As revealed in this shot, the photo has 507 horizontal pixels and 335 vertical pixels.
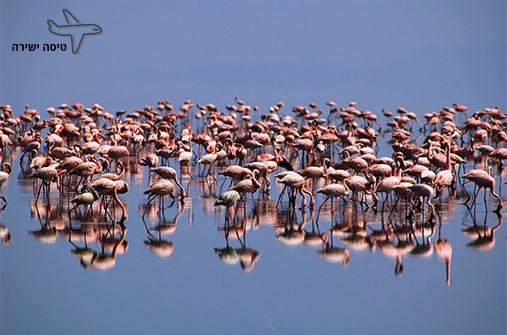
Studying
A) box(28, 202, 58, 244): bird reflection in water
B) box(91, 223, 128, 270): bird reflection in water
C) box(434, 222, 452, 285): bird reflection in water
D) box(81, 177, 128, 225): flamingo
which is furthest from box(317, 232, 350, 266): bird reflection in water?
box(28, 202, 58, 244): bird reflection in water

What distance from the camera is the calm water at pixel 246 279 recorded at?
944cm

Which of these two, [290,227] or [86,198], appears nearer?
[86,198]

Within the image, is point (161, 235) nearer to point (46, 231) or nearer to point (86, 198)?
point (86, 198)

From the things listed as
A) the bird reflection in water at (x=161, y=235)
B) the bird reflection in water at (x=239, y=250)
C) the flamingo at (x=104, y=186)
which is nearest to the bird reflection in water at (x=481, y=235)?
the bird reflection in water at (x=239, y=250)

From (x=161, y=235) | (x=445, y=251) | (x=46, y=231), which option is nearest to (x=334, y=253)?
(x=445, y=251)

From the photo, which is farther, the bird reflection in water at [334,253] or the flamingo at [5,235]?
the flamingo at [5,235]

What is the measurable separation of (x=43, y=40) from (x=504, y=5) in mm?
28889

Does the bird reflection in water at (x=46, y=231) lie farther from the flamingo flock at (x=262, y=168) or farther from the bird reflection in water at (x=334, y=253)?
the bird reflection in water at (x=334, y=253)

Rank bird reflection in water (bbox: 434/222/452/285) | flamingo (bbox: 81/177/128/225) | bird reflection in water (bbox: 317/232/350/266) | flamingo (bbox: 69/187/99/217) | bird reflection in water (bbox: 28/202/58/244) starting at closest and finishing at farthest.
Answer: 1. bird reflection in water (bbox: 434/222/452/285)
2. bird reflection in water (bbox: 317/232/350/266)
3. bird reflection in water (bbox: 28/202/58/244)
4. flamingo (bbox: 69/187/99/217)
5. flamingo (bbox: 81/177/128/225)

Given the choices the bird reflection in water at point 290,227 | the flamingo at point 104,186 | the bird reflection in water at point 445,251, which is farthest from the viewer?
the flamingo at point 104,186

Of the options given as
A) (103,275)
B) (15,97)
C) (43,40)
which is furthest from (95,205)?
(43,40)

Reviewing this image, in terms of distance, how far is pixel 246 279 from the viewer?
424 inches

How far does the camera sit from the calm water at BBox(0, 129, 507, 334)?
9.44 m

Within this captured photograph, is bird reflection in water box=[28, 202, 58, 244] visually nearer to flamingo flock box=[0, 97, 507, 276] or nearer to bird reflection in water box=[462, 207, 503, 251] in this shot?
flamingo flock box=[0, 97, 507, 276]
